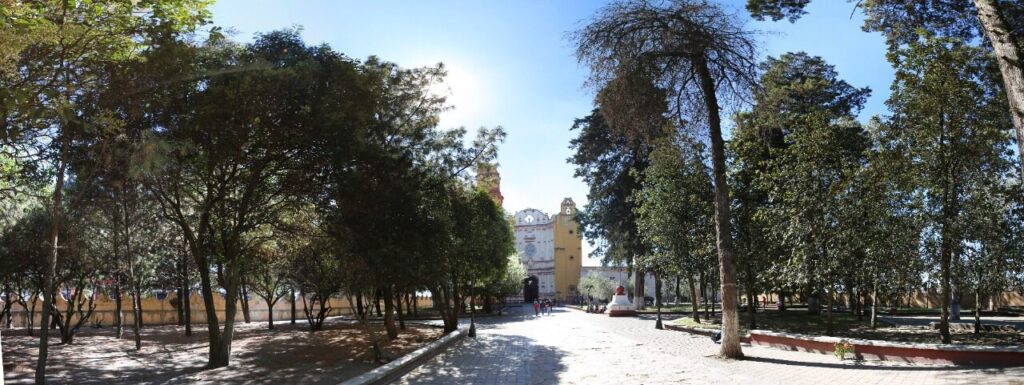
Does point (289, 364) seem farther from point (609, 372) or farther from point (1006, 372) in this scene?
point (1006, 372)

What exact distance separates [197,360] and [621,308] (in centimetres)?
2440

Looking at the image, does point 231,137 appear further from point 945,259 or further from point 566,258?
point 566,258

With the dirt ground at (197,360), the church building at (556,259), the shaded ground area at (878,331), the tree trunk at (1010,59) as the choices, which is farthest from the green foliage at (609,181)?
the church building at (556,259)

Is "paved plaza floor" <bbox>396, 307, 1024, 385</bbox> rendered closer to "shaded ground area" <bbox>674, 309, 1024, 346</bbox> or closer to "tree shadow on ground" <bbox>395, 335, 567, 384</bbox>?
"tree shadow on ground" <bbox>395, 335, 567, 384</bbox>

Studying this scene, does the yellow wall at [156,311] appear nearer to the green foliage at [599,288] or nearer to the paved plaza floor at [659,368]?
the paved plaza floor at [659,368]

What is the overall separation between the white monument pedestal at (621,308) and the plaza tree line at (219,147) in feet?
62.2

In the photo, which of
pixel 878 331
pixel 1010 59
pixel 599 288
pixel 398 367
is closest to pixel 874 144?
pixel 878 331

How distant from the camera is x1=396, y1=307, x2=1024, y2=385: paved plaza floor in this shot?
1015cm

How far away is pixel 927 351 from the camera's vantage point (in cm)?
1132

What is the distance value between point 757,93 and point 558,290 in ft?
211

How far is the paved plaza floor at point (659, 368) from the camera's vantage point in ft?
33.3

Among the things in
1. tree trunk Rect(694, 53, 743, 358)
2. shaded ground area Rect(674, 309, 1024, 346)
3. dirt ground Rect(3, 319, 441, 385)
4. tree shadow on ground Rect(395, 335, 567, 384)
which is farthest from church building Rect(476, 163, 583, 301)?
tree trunk Rect(694, 53, 743, 358)

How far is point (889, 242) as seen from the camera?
14531 mm

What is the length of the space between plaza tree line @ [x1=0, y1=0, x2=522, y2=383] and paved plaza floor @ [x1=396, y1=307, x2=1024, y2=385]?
2.74 metres
